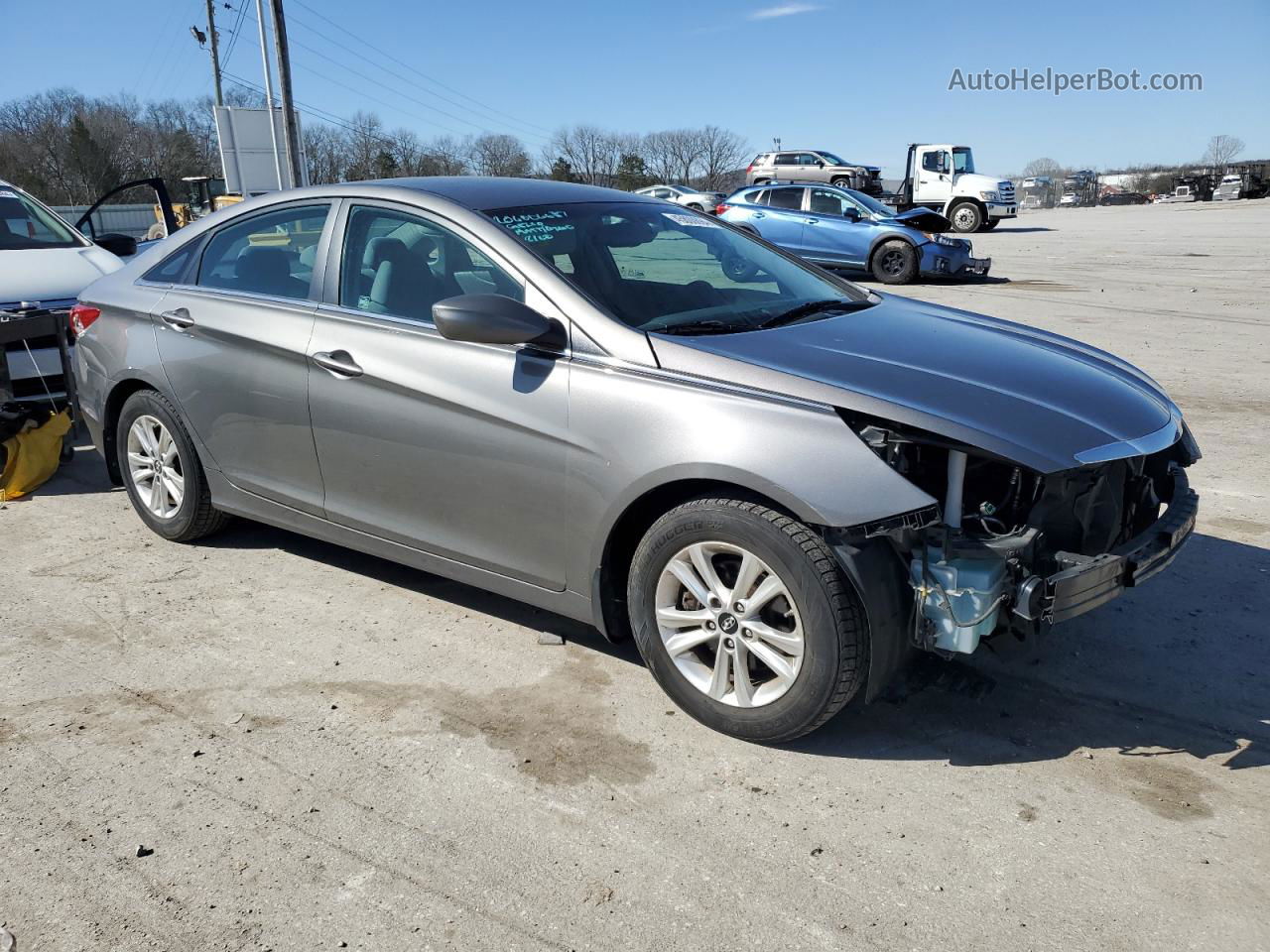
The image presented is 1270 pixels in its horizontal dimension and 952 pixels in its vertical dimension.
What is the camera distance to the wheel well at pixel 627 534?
3.10m

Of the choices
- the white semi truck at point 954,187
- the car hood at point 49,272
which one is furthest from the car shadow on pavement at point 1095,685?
the white semi truck at point 954,187

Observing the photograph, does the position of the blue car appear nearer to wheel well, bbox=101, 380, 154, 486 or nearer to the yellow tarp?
the yellow tarp

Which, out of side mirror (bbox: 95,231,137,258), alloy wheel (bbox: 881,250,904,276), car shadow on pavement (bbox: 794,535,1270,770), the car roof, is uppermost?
the car roof

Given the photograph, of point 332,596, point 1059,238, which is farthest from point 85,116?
point 332,596

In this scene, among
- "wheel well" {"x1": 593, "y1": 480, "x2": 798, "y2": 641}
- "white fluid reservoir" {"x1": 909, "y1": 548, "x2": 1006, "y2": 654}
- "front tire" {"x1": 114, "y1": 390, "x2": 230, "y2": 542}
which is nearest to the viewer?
"white fluid reservoir" {"x1": 909, "y1": 548, "x2": 1006, "y2": 654}

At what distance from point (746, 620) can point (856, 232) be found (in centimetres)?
1513

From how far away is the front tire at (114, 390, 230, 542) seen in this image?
4691mm

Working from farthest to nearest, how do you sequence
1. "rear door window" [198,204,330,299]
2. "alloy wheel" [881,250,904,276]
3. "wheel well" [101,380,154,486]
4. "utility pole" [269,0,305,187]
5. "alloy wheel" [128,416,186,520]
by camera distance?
"utility pole" [269,0,305,187]
"alloy wheel" [881,250,904,276]
"wheel well" [101,380,154,486]
"alloy wheel" [128,416,186,520]
"rear door window" [198,204,330,299]

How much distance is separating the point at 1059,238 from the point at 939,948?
28291 mm

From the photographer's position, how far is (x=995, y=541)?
2.88 metres

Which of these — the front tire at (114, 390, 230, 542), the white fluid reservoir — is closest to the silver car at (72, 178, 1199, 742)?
the white fluid reservoir

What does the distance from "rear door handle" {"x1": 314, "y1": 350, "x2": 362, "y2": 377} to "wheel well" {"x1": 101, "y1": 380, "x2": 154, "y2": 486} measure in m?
1.47

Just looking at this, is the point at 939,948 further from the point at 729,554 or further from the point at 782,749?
the point at 729,554

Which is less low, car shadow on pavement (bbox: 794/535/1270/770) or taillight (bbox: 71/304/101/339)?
taillight (bbox: 71/304/101/339)
